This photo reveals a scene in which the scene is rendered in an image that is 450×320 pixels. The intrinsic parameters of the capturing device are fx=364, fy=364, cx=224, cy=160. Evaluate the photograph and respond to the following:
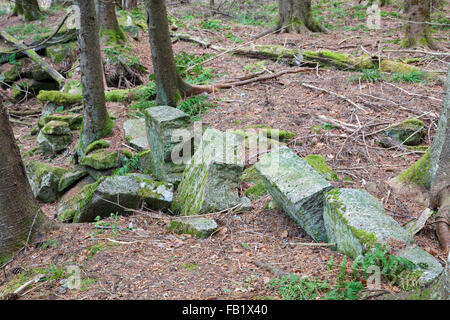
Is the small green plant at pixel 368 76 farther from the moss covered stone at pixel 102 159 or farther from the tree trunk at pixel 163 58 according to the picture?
the moss covered stone at pixel 102 159

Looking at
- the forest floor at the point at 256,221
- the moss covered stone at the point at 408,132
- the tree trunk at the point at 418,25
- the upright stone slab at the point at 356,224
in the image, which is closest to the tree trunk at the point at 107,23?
the forest floor at the point at 256,221

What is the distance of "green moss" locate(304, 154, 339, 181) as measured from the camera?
5.12m

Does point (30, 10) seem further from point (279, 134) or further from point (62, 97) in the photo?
point (279, 134)

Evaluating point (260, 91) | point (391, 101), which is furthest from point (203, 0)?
point (391, 101)

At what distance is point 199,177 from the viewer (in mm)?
5059

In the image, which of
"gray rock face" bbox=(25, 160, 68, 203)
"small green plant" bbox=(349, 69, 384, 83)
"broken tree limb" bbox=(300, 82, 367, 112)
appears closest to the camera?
"gray rock face" bbox=(25, 160, 68, 203)

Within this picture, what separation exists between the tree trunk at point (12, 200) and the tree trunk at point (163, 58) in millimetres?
4325

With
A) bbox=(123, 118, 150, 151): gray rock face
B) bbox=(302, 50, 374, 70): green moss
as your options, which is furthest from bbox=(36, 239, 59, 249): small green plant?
bbox=(302, 50, 374, 70): green moss

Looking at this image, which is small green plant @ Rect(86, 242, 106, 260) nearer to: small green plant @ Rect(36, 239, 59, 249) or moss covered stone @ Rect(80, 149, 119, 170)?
small green plant @ Rect(36, 239, 59, 249)

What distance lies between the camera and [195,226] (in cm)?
448

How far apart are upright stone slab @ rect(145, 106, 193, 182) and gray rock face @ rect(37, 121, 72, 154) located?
3494 mm

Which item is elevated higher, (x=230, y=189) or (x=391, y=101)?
(x=391, y=101)
